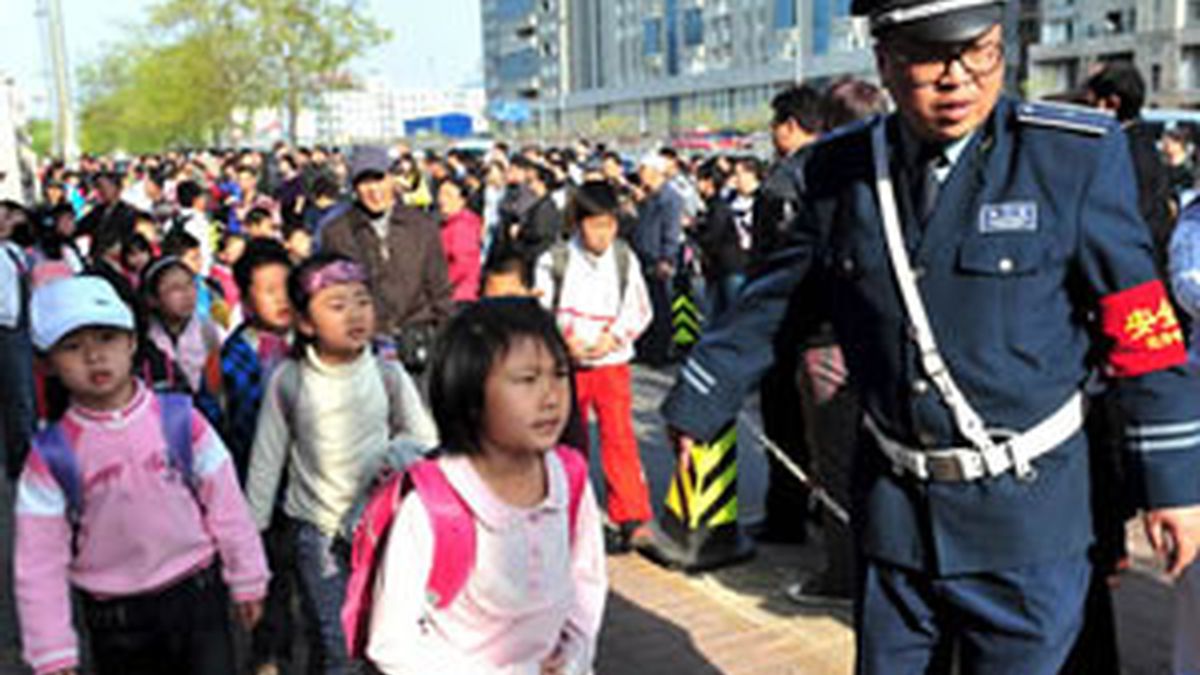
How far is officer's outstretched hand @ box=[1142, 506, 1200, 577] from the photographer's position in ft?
A: 7.30

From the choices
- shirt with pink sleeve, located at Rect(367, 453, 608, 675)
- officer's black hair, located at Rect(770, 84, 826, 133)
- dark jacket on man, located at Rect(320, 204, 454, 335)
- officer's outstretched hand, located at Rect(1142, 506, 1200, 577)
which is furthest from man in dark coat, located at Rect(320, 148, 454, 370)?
officer's outstretched hand, located at Rect(1142, 506, 1200, 577)

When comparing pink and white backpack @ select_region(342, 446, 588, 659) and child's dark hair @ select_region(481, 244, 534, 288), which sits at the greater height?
child's dark hair @ select_region(481, 244, 534, 288)

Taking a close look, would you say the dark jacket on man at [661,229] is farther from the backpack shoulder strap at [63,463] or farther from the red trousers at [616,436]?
the backpack shoulder strap at [63,463]

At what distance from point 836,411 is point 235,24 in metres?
35.9

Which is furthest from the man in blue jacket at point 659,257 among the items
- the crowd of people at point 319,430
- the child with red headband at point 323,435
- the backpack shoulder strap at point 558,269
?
the child with red headband at point 323,435

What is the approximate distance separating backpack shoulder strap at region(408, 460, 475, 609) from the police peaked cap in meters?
1.25

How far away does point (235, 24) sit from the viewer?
3678 cm

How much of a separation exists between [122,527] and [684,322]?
26.4 feet

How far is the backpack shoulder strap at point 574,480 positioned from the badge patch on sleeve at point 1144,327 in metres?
1.13

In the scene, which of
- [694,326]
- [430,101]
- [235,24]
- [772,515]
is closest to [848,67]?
[235,24]

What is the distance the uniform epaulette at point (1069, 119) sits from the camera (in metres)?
2.22

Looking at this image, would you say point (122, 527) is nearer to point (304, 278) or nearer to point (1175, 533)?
point (304, 278)

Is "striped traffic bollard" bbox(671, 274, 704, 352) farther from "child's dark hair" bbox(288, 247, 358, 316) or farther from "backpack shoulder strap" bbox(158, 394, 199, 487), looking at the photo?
"backpack shoulder strap" bbox(158, 394, 199, 487)

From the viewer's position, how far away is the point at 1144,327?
7.15 ft
